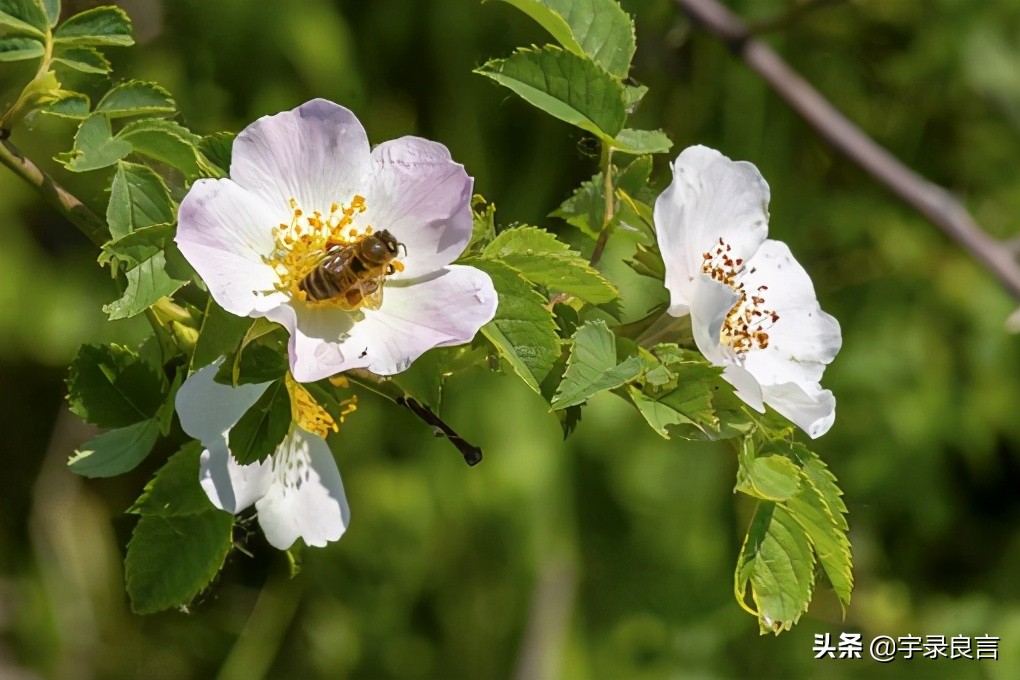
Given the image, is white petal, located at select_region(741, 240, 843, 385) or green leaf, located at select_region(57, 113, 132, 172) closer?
green leaf, located at select_region(57, 113, 132, 172)

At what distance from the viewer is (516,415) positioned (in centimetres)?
162

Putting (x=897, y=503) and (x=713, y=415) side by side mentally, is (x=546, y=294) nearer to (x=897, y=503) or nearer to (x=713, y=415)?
(x=713, y=415)

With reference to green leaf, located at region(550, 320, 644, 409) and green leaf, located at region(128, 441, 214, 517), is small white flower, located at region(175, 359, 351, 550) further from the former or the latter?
green leaf, located at region(550, 320, 644, 409)

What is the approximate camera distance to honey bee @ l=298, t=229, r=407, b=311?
57 centimetres

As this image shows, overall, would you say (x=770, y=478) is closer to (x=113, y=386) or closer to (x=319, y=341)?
(x=319, y=341)

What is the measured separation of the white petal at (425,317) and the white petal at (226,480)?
107 millimetres

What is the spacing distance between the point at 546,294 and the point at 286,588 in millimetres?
1264

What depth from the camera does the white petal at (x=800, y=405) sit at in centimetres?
61

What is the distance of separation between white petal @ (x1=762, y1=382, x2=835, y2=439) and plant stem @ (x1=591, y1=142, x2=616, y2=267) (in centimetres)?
13

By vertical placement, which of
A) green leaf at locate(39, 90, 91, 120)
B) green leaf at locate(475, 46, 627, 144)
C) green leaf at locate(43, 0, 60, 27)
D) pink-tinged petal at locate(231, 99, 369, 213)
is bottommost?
pink-tinged petal at locate(231, 99, 369, 213)

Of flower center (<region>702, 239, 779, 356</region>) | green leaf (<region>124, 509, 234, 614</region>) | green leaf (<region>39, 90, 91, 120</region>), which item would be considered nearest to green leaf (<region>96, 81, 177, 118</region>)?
green leaf (<region>39, 90, 91, 120</region>)

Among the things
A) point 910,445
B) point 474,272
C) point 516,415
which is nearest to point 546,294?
point 474,272

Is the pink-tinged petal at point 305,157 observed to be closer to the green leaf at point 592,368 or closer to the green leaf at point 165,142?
the green leaf at point 165,142

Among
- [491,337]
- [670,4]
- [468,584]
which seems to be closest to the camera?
[491,337]
